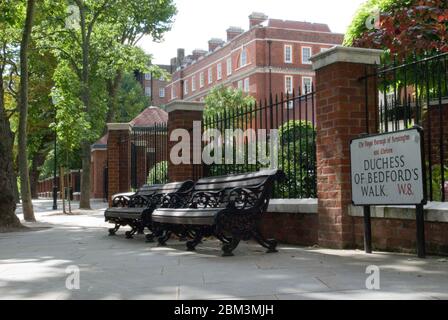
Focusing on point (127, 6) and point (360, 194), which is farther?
point (127, 6)

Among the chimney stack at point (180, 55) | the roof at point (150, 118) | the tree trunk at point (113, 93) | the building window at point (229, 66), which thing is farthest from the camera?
the chimney stack at point (180, 55)

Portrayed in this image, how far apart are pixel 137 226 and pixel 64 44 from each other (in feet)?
61.7

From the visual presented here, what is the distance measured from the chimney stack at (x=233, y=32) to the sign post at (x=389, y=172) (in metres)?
59.2

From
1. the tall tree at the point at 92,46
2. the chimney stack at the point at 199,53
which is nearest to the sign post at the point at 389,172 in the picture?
the tall tree at the point at 92,46

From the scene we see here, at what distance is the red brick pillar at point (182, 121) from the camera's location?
422 inches

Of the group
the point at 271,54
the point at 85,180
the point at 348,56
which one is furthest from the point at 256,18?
the point at 348,56

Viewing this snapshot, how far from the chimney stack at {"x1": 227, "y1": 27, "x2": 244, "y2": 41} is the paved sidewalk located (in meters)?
58.2

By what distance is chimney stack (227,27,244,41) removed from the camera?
6444 cm

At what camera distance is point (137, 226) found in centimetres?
1005

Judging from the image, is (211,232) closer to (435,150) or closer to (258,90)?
(435,150)

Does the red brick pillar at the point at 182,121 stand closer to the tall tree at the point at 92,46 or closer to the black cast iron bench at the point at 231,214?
the black cast iron bench at the point at 231,214

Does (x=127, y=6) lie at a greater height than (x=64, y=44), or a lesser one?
greater
